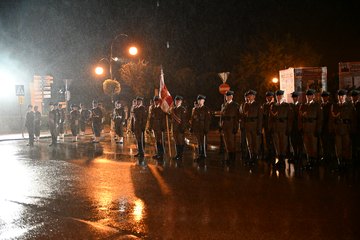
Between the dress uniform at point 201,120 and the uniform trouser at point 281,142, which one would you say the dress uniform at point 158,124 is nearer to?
the dress uniform at point 201,120

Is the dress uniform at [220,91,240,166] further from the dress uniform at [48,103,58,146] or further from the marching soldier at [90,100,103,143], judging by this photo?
the dress uniform at [48,103,58,146]

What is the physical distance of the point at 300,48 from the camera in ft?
137

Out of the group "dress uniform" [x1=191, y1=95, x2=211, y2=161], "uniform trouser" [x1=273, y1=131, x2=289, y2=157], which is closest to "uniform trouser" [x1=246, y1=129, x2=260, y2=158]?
"uniform trouser" [x1=273, y1=131, x2=289, y2=157]

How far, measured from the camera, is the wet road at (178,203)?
6.85m

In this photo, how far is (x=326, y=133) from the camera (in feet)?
41.5

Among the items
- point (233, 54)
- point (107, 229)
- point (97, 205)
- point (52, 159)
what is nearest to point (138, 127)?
point (52, 159)

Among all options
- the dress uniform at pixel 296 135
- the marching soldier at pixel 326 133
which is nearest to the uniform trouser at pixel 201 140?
the dress uniform at pixel 296 135

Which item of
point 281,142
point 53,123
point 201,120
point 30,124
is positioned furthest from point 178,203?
point 30,124

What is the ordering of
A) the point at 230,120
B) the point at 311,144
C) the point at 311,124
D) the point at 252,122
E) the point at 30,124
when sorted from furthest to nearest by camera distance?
the point at 30,124, the point at 230,120, the point at 252,122, the point at 311,144, the point at 311,124

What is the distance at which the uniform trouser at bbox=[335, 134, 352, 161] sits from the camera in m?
11.5

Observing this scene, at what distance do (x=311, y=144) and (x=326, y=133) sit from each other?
76 centimetres

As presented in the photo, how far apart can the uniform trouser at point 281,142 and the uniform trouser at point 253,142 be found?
1.78 ft

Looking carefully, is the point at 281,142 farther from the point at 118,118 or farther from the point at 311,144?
the point at 118,118

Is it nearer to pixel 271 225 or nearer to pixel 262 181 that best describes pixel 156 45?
pixel 262 181
